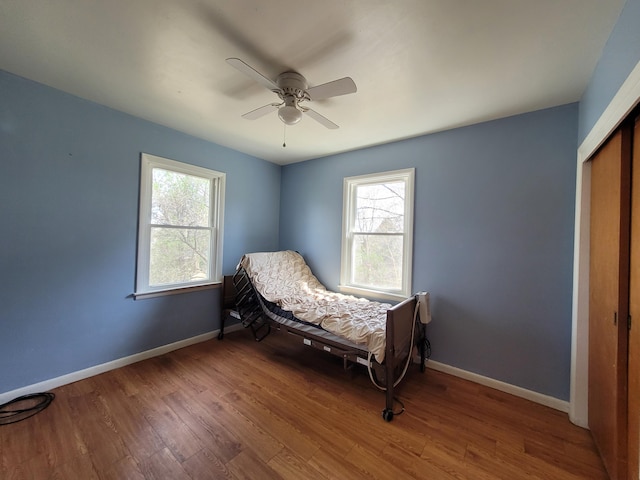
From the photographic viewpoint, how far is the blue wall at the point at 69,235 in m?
1.97

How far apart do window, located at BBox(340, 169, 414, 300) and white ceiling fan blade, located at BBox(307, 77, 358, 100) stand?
1511mm

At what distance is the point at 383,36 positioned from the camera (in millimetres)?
1467

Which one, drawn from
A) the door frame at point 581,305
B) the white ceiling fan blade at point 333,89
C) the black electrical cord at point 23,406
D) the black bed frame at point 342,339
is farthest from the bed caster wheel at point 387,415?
the black electrical cord at point 23,406

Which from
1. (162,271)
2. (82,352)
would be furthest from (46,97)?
(82,352)

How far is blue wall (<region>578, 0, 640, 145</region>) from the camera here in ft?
3.60

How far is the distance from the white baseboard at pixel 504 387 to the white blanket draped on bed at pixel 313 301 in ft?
2.64

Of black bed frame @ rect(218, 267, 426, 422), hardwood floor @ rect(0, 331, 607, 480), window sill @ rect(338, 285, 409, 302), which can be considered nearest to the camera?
Result: hardwood floor @ rect(0, 331, 607, 480)

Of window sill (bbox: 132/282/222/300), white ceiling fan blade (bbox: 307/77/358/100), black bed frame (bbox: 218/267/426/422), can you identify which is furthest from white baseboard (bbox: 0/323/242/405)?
white ceiling fan blade (bbox: 307/77/358/100)

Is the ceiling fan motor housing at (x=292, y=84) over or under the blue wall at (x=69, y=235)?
over

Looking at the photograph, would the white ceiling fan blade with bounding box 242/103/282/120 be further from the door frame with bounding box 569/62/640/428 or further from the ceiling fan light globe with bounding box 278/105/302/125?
the door frame with bounding box 569/62/640/428

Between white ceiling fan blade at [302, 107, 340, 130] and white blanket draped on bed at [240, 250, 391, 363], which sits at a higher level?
white ceiling fan blade at [302, 107, 340, 130]

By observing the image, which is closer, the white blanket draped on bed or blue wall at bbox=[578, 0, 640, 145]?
blue wall at bbox=[578, 0, 640, 145]

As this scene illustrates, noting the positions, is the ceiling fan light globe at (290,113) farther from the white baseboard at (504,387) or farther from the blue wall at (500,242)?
the white baseboard at (504,387)

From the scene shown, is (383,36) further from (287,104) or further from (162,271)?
(162,271)
